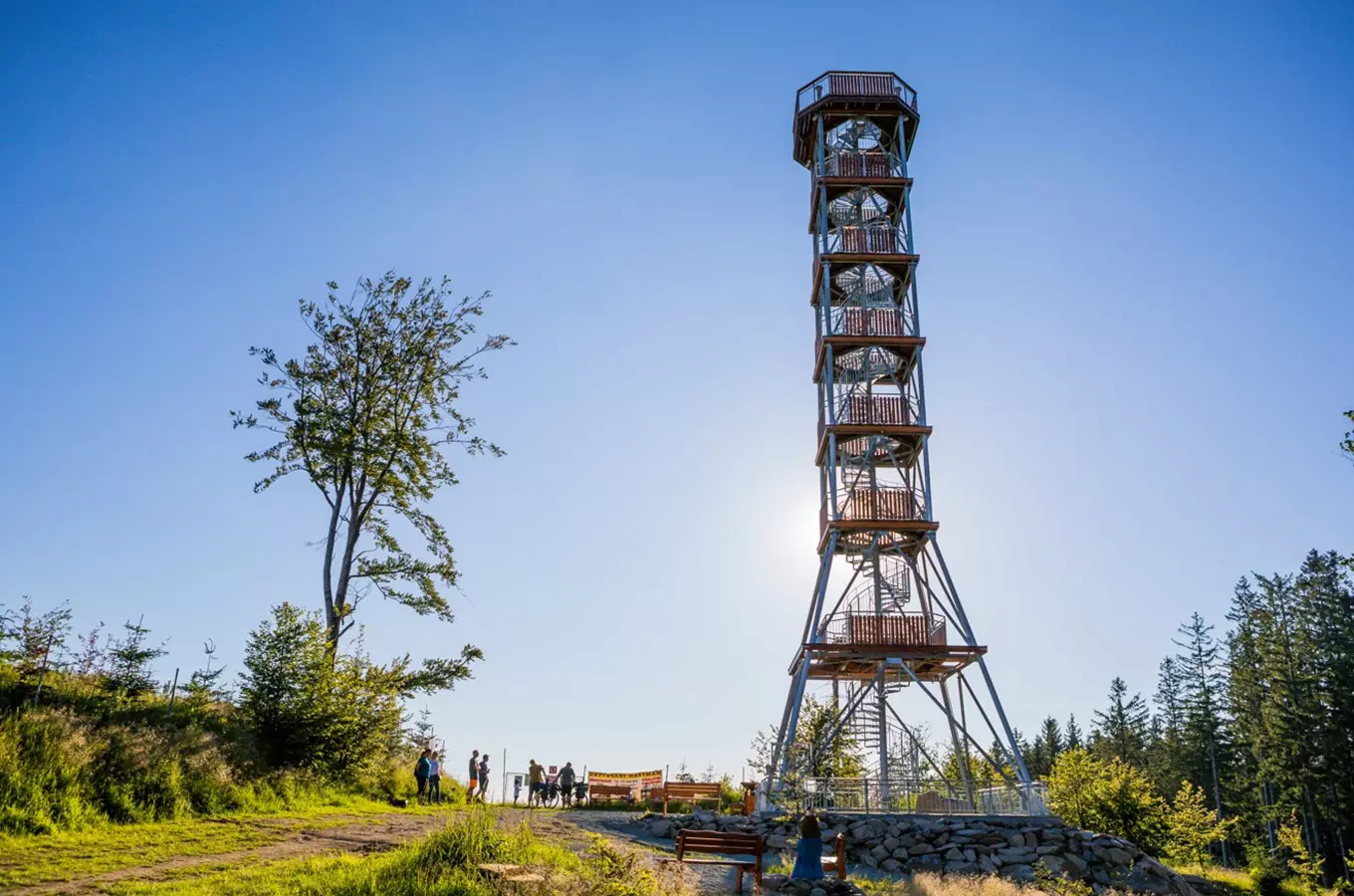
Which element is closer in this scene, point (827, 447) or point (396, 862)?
→ point (396, 862)

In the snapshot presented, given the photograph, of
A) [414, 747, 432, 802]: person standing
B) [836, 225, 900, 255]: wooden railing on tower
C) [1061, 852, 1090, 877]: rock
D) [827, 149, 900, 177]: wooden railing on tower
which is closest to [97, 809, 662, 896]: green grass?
[1061, 852, 1090, 877]: rock

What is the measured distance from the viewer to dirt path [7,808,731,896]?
1033 cm

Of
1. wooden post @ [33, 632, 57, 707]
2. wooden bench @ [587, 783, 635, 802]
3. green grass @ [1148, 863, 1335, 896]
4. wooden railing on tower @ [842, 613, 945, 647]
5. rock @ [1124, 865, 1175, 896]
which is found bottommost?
green grass @ [1148, 863, 1335, 896]

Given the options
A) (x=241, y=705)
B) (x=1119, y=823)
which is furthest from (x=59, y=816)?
(x=1119, y=823)

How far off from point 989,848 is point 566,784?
14.1 m

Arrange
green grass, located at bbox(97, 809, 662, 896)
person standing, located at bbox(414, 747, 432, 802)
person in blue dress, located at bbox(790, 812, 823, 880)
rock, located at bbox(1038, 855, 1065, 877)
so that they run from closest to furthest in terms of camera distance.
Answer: green grass, located at bbox(97, 809, 662, 896), person in blue dress, located at bbox(790, 812, 823, 880), rock, located at bbox(1038, 855, 1065, 877), person standing, located at bbox(414, 747, 432, 802)

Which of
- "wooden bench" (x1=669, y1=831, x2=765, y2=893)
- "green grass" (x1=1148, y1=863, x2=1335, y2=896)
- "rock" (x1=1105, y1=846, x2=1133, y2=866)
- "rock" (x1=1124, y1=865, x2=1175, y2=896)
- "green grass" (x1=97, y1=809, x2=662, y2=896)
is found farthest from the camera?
"green grass" (x1=1148, y1=863, x2=1335, y2=896)

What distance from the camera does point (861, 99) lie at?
3159 centimetres

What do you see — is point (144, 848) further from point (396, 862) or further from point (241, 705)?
point (241, 705)

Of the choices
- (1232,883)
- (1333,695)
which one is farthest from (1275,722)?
(1232,883)

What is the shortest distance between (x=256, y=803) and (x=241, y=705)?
3.69m

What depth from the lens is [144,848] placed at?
1212 centimetres

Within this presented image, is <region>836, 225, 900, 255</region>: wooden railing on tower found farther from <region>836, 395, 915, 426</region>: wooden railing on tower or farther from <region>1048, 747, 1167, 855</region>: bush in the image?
<region>1048, 747, 1167, 855</region>: bush

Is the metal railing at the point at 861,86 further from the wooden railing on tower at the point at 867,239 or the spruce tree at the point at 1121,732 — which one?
the spruce tree at the point at 1121,732
